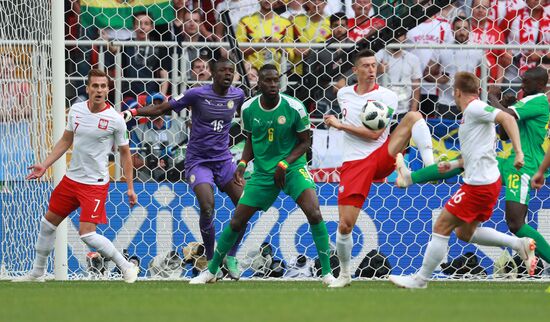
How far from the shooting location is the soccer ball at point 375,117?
1001 centimetres

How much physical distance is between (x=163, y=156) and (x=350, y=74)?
2.63m

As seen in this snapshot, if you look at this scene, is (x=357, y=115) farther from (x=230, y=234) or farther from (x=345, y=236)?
(x=230, y=234)

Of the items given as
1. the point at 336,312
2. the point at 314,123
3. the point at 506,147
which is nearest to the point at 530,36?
the point at 506,147

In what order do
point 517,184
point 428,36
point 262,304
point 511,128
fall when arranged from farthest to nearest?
point 428,36
point 517,184
point 511,128
point 262,304

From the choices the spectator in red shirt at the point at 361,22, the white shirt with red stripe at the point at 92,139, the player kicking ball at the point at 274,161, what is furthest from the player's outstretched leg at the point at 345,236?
the spectator in red shirt at the point at 361,22

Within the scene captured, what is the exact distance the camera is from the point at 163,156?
12.7 meters

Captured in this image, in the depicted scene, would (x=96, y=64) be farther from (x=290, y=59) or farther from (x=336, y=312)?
(x=336, y=312)

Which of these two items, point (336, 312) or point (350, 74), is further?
point (350, 74)

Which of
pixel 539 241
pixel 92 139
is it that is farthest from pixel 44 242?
pixel 539 241

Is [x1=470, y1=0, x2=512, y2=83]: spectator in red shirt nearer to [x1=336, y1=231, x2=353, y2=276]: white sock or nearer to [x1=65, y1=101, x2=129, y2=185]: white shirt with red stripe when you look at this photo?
[x1=336, y1=231, x2=353, y2=276]: white sock

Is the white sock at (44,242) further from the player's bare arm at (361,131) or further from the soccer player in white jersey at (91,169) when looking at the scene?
the player's bare arm at (361,131)

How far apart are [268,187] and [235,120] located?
2514 mm

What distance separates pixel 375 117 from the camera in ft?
32.9

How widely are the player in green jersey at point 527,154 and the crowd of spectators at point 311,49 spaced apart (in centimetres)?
190
